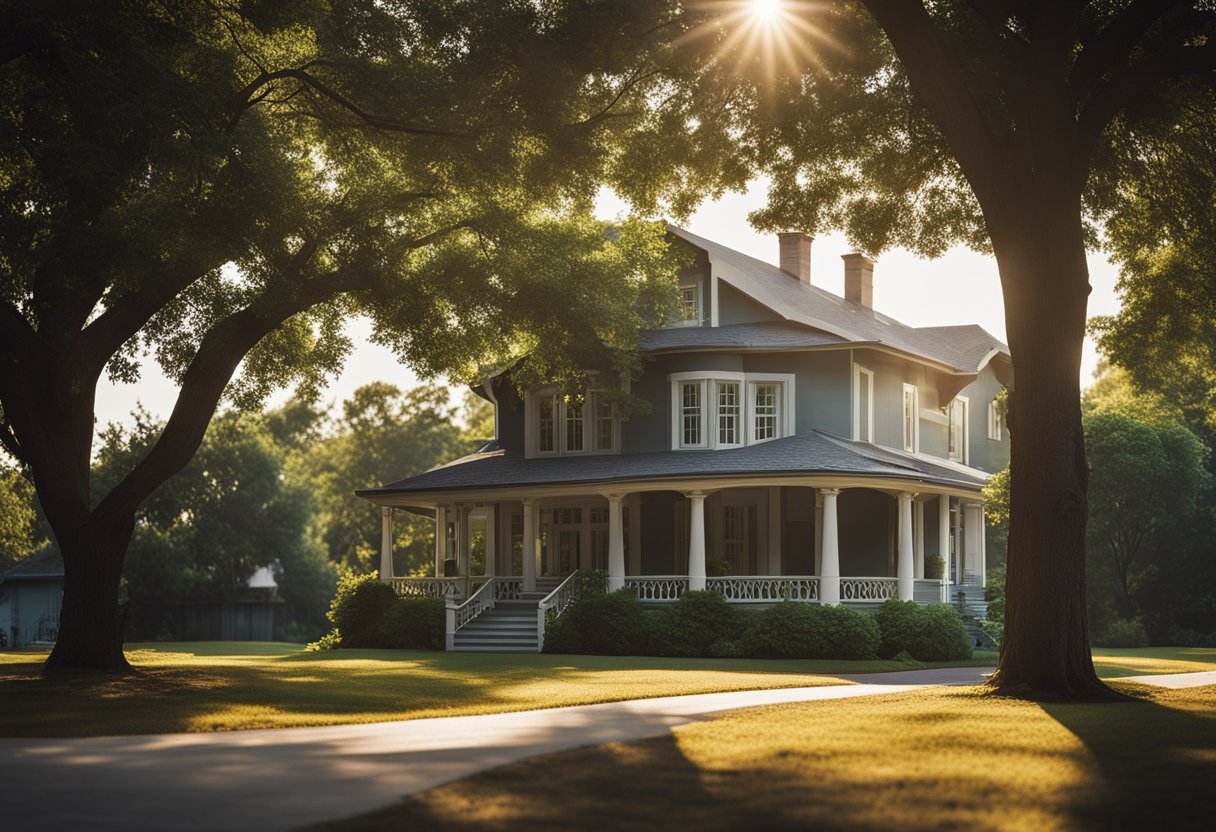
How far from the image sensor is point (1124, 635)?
47781 mm

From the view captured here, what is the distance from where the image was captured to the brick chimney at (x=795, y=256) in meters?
46.4

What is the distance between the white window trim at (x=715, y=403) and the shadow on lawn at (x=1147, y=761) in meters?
20.1

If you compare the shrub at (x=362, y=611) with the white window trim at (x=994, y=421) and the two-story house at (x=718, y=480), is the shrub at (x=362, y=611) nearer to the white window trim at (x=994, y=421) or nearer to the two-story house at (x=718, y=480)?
the two-story house at (x=718, y=480)

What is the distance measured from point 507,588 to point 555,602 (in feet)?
13.5

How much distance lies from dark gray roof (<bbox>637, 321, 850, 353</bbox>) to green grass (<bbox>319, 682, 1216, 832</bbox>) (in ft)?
75.6

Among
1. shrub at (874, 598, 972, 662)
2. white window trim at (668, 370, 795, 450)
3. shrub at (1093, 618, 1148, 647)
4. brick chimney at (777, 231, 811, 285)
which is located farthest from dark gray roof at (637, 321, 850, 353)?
shrub at (1093, 618, 1148, 647)

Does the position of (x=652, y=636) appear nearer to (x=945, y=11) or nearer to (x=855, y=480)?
(x=855, y=480)

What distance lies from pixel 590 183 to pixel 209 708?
39.3 feet

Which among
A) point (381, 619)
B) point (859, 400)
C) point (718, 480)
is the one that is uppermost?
point (859, 400)

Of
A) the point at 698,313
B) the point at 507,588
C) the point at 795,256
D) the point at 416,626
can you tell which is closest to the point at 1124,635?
the point at 795,256

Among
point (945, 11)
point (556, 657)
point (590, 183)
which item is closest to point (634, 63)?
point (590, 183)

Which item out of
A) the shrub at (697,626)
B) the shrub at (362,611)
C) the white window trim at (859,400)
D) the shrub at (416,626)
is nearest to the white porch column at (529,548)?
the shrub at (416,626)

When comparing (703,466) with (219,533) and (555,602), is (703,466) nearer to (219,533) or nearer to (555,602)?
(555,602)

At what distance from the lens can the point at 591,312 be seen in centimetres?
2884
